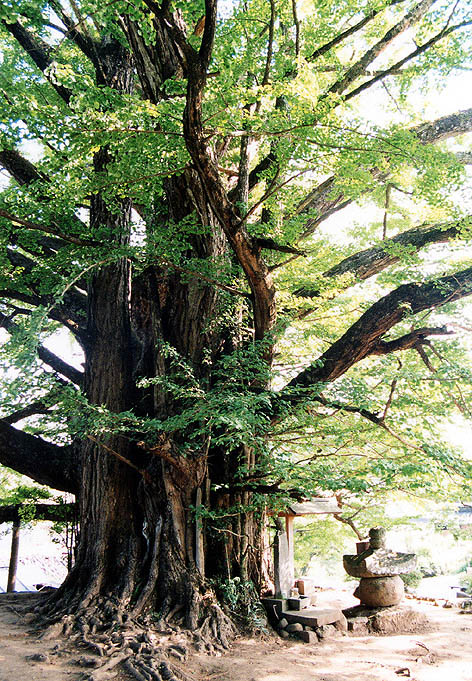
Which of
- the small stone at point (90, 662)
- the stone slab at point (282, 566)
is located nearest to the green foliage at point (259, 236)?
the stone slab at point (282, 566)

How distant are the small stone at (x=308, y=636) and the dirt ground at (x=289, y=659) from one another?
0.35ft

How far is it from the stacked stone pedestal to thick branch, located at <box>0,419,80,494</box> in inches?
171

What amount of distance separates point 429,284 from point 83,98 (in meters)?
4.32

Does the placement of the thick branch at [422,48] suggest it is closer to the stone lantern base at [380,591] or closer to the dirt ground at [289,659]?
Answer: the dirt ground at [289,659]

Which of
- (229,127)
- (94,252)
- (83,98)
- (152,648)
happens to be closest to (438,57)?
(229,127)

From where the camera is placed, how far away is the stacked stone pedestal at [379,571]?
7141 millimetres

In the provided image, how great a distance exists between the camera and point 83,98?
4.37 m

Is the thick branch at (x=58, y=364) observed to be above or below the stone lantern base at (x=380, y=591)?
above

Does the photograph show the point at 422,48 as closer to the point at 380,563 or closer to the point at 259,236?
the point at 259,236

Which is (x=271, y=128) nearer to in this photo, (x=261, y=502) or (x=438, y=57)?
(x=438, y=57)

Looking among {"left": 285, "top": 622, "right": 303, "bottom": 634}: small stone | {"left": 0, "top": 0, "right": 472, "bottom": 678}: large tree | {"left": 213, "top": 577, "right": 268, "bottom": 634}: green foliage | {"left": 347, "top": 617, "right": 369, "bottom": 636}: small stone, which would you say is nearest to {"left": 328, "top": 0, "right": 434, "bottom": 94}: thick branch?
{"left": 0, "top": 0, "right": 472, "bottom": 678}: large tree

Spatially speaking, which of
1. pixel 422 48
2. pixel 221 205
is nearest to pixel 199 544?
pixel 221 205

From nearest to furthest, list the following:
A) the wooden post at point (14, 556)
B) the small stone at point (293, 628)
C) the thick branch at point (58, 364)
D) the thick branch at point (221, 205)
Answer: the thick branch at point (221, 205) < the small stone at point (293, 628) < the thick branch at point (58, 364) < the wooden post at point (14, 556)

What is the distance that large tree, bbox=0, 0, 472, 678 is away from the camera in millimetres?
4668
